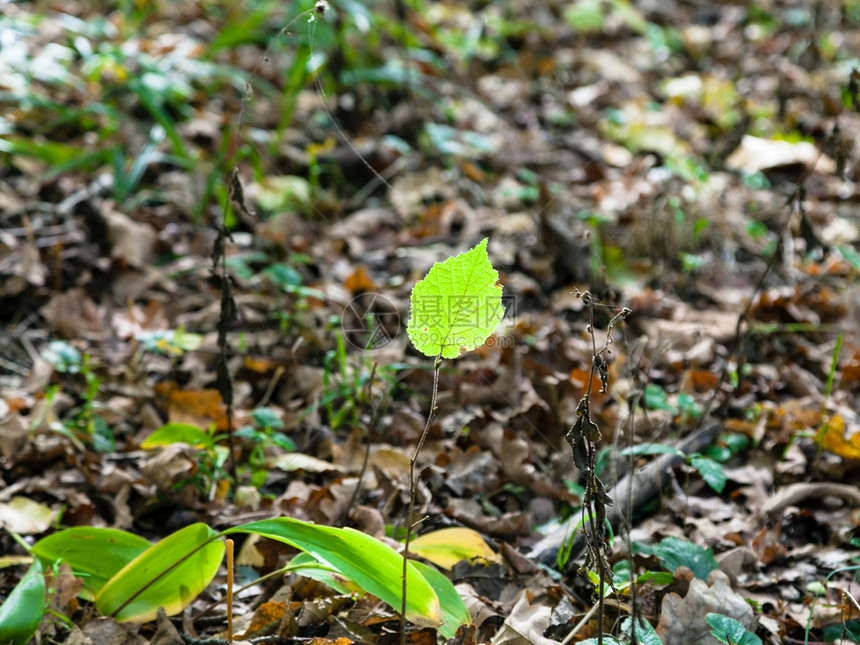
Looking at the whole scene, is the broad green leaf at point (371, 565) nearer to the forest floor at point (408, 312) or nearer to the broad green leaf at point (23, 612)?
the forest floor at point (408, 312)

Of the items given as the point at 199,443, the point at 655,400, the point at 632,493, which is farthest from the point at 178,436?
the point at 655,400

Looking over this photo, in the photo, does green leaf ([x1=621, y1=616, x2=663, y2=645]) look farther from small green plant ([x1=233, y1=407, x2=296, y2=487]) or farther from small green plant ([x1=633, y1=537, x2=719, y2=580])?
small green plant ([x1=233, y1=407, x2=296, y2=487])

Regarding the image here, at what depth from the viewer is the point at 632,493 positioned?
1835mm

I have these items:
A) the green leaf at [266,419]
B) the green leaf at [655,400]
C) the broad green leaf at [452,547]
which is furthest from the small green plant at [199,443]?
the green leaf at [655,400]

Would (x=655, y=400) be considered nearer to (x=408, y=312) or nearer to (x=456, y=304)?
(x=408, y=312)

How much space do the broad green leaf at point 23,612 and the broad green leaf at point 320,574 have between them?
496mm

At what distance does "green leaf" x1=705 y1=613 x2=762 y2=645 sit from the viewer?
1306mm

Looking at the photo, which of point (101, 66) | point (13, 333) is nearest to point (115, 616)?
point (13, 333)

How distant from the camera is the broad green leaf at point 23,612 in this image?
1369 mm

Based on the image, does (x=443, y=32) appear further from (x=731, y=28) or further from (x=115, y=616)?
(x=115, y=616)

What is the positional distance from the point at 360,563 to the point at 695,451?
1133 millimetres

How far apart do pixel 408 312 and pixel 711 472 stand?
49.4 inches

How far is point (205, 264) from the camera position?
9.36 ft

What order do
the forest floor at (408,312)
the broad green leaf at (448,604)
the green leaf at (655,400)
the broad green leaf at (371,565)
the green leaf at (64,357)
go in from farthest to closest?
the green leaf at (64,357) → the green leaf at (655,400) → the forest floor at (408,312) → the broad green leaf at (448,604) → the broad green leaf at (371,565)
